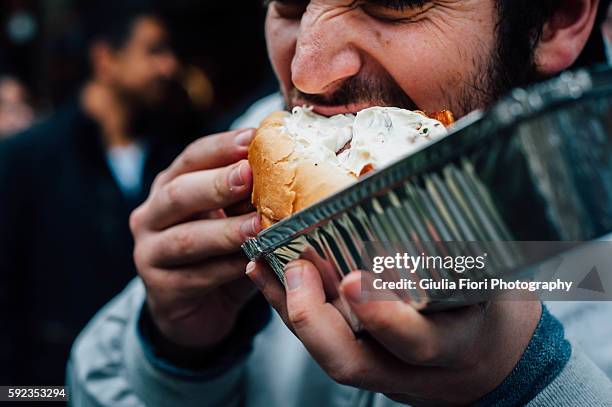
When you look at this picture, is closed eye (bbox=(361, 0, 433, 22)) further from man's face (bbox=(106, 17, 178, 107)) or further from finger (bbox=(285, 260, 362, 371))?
man's face (bbox=(106, 17, 178, 107))

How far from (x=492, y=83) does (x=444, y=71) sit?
0.15 meters

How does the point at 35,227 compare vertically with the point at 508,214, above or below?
below

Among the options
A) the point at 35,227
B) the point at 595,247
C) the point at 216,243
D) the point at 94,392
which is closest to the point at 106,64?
the point at 35,227

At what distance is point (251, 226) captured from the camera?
1.42 meters

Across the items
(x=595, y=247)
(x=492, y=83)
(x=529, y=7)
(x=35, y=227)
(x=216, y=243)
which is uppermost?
(x=529, y=7)

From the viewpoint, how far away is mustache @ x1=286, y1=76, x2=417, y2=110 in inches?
56.9

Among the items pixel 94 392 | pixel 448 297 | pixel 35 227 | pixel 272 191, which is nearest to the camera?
pixel 448 297

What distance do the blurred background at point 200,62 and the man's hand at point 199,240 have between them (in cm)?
331

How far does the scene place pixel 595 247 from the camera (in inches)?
56.9

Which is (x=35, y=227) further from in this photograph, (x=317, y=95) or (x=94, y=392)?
(x=317, y=95)

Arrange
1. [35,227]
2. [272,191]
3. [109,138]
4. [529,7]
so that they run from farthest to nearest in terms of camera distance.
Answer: [109,138] → [35,227] → [529,7] → [272,191]

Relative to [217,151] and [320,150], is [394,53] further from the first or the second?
[217,151]

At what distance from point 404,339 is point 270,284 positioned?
13.4 inches

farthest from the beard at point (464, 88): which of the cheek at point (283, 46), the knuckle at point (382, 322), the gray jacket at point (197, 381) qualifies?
the gray jacket at point (197, 381)
